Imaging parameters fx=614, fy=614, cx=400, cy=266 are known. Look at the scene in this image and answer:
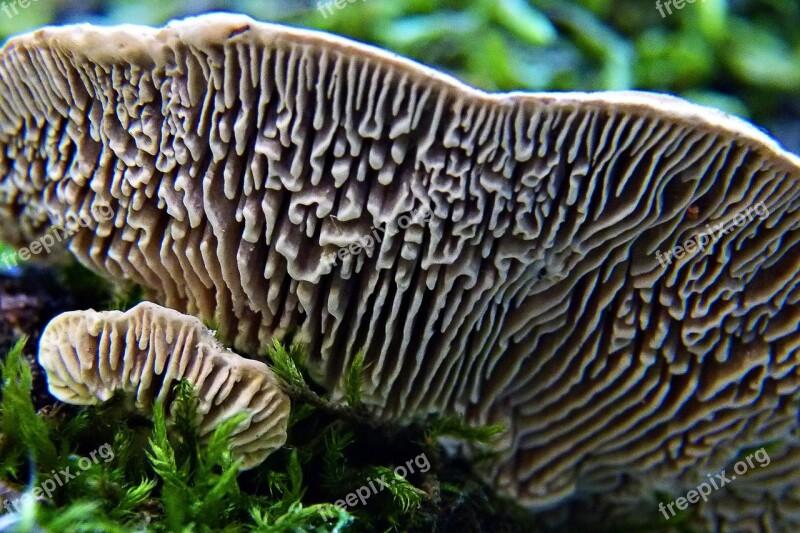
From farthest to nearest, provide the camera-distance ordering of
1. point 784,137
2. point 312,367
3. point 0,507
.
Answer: point 784,137, point 312,367, point 0,507

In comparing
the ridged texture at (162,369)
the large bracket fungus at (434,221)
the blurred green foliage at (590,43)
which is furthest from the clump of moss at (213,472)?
the blurred green foliage at (590,43)

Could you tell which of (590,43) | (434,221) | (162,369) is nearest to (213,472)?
(162,369)

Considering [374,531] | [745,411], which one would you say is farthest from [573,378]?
[374,531]

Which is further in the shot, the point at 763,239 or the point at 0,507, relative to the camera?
the point at 763,239

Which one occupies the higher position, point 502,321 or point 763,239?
point 763,239

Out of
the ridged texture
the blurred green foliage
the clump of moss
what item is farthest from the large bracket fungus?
the blurred green foliage

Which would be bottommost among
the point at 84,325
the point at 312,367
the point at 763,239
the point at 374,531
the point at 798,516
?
the point at 798,516

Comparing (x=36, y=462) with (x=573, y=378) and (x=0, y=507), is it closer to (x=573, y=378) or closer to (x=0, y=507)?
(x=0, y=507)
